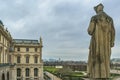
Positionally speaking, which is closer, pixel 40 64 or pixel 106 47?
pixel 106 47

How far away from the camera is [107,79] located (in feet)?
28.6

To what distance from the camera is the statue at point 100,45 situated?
8.68 metres

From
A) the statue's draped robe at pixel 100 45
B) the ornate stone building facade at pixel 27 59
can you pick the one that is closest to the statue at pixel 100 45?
the statue's draped robe at pixel 100 45

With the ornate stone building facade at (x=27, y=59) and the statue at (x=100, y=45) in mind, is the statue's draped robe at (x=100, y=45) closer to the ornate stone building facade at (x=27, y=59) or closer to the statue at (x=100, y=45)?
the statue at (x=100, y=45)

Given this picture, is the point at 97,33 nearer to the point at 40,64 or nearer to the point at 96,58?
the point at 96,58

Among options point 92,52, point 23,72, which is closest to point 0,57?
point 23,72

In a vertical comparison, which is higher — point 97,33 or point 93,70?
point 97,33

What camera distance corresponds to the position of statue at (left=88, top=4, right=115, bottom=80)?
342 inches

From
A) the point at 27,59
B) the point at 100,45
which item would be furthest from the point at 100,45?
the point at 27,59

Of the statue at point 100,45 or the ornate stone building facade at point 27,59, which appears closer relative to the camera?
the statue at point 100,45

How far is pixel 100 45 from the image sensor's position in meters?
8.66

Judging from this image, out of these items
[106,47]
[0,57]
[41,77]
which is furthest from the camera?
[41,77]

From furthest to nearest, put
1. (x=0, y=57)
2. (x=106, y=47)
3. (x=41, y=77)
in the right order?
(x=41, y=77) → (x=0, y=57) → (x=106, y=47)

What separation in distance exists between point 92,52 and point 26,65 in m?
82.8
